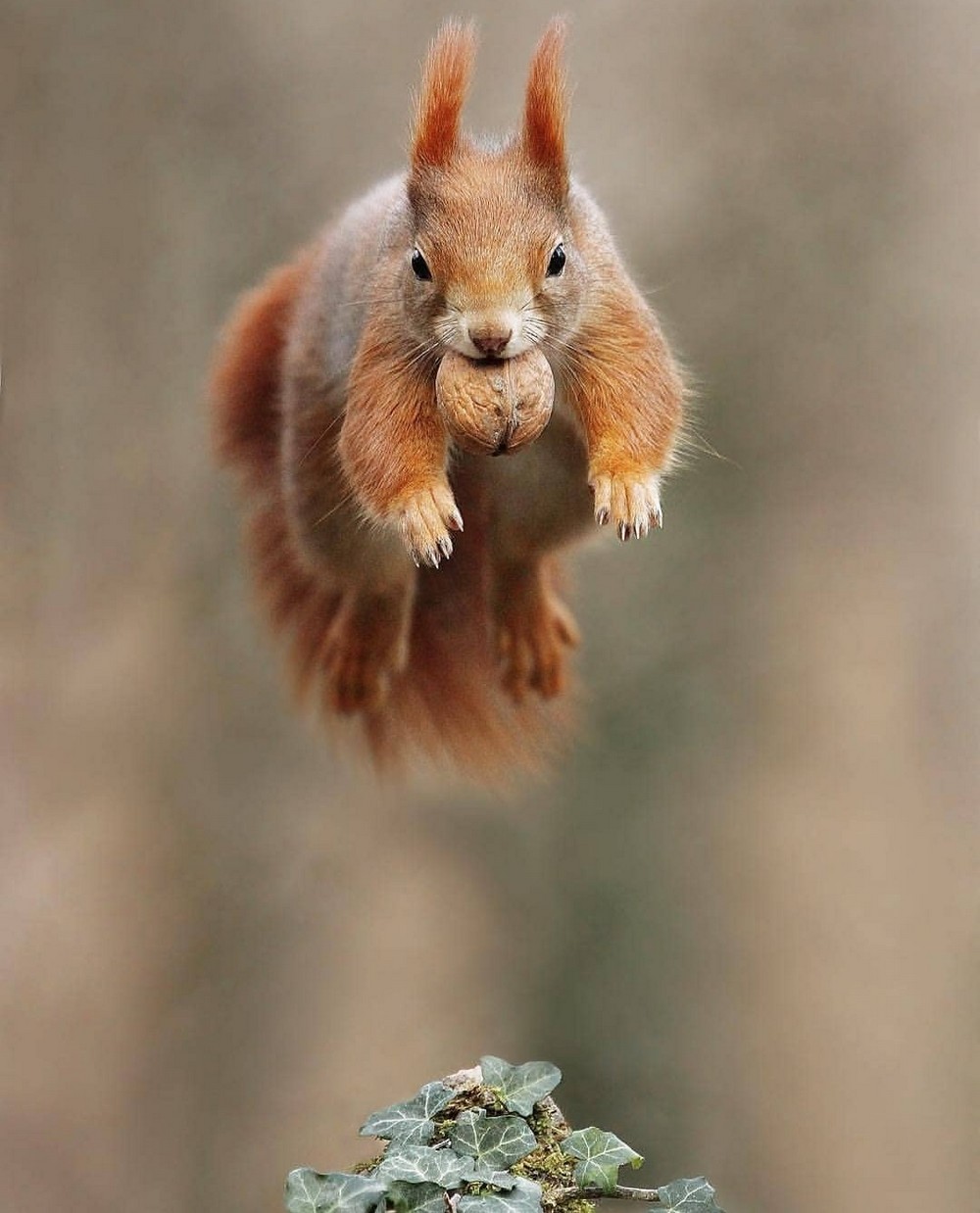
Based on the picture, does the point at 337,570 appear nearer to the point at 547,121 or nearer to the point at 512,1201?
the point at 547,121

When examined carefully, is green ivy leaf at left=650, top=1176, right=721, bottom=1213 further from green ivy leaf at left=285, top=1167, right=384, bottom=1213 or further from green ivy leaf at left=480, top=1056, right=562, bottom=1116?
green ivy leaf at left=285, top=1167, right=384, bottom=1213

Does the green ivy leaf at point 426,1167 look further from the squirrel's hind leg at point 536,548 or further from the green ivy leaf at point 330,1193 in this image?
the squirrel's hind leg at point 536,548

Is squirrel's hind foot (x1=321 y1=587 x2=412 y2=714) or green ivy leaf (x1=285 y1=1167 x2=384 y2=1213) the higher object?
squirrel's hind foot (x1=321 y1=587 x2=412 y2=714)

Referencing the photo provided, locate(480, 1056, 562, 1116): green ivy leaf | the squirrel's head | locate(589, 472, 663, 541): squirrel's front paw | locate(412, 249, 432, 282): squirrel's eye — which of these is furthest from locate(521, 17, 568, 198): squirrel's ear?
locate(480, 1056, 562, 1116): green ivy leaf

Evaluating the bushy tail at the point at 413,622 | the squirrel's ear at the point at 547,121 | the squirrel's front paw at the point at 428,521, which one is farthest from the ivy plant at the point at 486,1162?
the squirrel's ear at the point at 547,121

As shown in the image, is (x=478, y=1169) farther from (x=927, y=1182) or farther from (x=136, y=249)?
(x=136, y=249)

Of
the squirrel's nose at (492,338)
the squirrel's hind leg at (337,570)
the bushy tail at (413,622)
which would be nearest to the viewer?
the squirrel's nose at (492,338)

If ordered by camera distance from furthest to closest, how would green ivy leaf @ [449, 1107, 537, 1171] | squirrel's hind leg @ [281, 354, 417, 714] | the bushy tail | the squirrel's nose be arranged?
1. the bushy tail
2. squirrel's hind leg @ [281, 354, 417, 714]
3. green ivy leaf @ [449, 1107, 537, 1171]
4. the squirrel's nose
